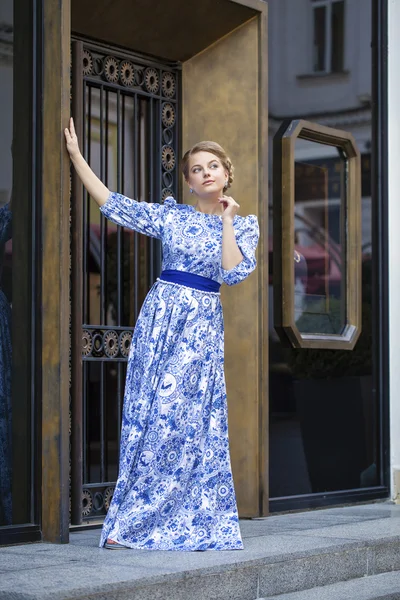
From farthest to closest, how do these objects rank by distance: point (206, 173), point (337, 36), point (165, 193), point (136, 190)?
point (337, 36)
point (165, 193)
point (136, 190)
point (206, 173)

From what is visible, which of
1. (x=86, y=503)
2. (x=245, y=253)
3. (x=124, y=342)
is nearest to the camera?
(x=245, y=253)

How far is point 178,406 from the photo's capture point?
5473 mm

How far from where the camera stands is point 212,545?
542cm

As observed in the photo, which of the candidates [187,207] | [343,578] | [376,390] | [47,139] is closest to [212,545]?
[343,578]

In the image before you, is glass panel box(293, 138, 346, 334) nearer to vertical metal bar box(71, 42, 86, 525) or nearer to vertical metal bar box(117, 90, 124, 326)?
vertical metal bar box(117, 90, 124, 326)

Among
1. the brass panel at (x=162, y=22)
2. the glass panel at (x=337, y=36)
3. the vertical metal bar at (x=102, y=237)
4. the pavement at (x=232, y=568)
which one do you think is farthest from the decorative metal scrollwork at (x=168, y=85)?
the pavement at (x=232, y=568)

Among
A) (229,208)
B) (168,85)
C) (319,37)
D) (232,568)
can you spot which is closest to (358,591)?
(232,568)

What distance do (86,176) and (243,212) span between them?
181 cm

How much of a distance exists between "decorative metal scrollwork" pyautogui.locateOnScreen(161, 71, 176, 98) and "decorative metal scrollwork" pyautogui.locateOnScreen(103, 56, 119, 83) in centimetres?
44

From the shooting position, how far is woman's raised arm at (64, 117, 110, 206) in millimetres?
5535

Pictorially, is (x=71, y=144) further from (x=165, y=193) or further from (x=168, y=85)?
(x=168, y=85)

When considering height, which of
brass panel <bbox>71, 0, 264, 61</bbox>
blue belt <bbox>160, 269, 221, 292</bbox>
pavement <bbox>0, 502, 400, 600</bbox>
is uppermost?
brass panel <bbox>71, 0, 264, 61</bbox>

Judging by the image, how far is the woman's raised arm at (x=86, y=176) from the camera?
→ 218 inches

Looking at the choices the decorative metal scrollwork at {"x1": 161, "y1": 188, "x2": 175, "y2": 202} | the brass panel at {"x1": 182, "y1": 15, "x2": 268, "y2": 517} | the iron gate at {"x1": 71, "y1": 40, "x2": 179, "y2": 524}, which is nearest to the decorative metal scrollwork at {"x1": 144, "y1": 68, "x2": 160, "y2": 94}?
the iron gate at {"x1": 71, "y1": 40, "x2": 179, "y2": 524}
